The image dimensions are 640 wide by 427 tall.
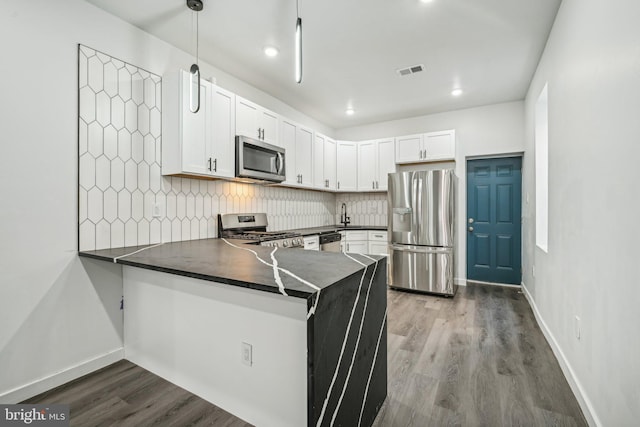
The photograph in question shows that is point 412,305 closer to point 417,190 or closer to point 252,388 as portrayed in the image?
point 417,190

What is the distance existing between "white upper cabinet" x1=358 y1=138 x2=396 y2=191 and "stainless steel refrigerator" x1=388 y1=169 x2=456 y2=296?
0.57 meters

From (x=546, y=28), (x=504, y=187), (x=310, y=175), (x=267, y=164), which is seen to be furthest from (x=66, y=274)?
(x=504, y=187)

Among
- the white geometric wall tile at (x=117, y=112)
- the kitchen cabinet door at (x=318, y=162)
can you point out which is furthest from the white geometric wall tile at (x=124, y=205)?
the kitchen cabinet door at (x=318, y=162)

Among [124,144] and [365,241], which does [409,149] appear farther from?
[124,144]

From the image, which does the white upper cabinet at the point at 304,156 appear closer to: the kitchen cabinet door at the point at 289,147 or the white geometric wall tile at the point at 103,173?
the kitchen cabinet door at the point at 289,147

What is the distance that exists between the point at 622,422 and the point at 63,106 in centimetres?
340

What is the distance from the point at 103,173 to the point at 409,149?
382 centimetres

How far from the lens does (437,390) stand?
1.94 m

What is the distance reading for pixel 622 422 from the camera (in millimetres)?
1234

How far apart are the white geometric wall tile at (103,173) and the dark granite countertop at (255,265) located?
1.57 feet

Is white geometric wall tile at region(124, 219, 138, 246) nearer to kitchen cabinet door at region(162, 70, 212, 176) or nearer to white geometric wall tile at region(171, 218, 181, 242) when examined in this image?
white geometric wall tile at region(171, 218, 181, 242)

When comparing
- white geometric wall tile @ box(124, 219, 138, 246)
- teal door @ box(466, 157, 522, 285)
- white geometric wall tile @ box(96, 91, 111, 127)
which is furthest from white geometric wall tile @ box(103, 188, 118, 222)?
teal door @ box(466, 157, 522, 285)

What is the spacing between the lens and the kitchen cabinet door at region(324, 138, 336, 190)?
4703mm

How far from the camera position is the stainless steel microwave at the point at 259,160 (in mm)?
2951
